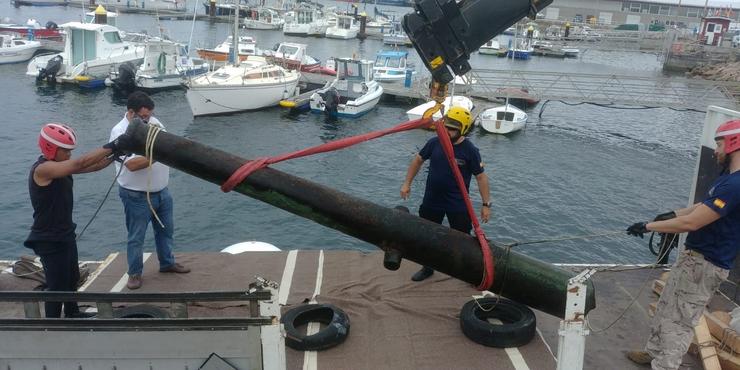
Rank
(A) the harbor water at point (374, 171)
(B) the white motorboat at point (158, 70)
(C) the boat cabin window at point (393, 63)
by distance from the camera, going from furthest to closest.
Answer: (C) the boat cabin window at point (393, 63) → (B) the white motorboat at point (158, 70) → (A) the harbor water at point (374, 171)

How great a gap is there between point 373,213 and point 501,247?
1123mm

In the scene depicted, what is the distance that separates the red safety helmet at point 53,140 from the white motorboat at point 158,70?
30007 mm

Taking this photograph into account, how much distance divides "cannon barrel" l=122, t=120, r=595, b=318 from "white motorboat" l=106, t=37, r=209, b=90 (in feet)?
102

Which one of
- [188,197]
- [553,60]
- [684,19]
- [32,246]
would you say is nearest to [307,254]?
[32,246]

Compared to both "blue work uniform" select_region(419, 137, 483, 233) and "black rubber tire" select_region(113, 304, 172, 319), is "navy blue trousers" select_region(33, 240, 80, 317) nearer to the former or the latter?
"black rubber tire" select_region(113, 304, 172, 319)

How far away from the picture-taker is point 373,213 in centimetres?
402

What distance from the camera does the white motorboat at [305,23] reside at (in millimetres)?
75250

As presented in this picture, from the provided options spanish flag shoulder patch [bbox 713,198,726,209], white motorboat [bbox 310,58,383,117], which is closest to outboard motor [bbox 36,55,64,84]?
white motorboat [bbox 310,58,383,117]

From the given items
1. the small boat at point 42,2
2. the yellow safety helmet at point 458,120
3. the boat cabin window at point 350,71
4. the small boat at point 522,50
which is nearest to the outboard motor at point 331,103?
the boat cabin window at point 350,71

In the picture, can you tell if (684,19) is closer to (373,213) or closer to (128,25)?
(128,25)

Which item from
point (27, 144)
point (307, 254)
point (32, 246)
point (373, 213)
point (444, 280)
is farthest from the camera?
point (27, 144)

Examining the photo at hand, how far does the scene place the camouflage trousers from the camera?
4539 millimetres

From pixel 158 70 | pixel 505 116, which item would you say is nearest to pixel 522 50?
pixel 505 116

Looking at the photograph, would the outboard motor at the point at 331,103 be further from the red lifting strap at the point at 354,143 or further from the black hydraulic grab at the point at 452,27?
the red lifting strap at the point at 354,143
